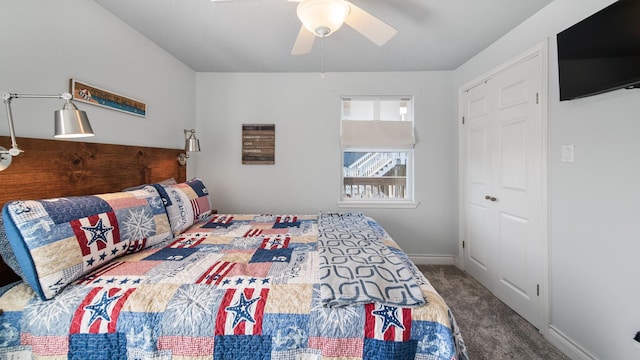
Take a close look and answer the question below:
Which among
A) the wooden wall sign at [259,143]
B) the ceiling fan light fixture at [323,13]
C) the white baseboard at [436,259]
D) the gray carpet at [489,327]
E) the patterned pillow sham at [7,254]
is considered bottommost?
the gray carpet at [489,327]

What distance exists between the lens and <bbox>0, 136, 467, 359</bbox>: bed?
38.3 inches

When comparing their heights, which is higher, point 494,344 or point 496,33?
point 496,33

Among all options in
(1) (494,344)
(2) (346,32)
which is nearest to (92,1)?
(2) (346,32)

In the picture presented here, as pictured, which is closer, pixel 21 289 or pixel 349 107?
pixel 21 289

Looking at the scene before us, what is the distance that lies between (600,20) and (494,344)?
2196mm

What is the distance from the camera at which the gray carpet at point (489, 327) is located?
1677mm

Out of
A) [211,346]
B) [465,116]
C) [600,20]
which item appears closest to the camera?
[211,346]

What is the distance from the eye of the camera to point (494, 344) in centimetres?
175

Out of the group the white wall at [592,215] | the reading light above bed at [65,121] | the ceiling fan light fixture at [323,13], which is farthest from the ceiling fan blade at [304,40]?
the white wall at [592,215]

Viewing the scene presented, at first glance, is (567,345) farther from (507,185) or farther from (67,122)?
(67,122)

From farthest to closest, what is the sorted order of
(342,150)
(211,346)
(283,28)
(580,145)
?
(342,150), (283,28), (580,145), (211,346)

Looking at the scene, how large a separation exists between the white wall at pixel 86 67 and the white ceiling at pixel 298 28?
197mm

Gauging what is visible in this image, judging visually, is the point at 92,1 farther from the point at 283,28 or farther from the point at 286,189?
the point at 286,189

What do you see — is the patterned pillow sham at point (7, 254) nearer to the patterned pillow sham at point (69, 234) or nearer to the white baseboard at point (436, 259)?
the patterned pillow sham at point (69, 234)
